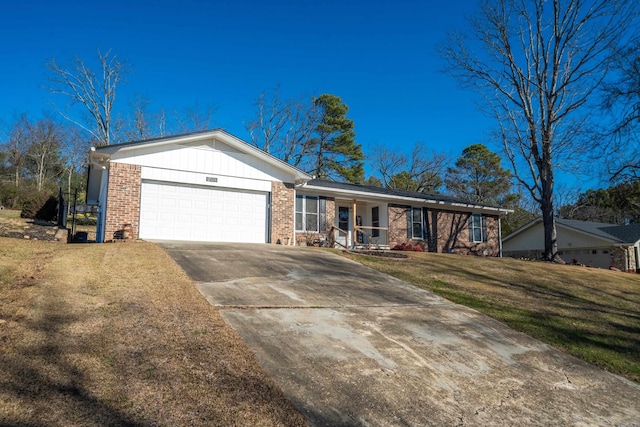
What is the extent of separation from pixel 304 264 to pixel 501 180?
3546 cm

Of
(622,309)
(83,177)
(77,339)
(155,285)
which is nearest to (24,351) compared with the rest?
(77,339)

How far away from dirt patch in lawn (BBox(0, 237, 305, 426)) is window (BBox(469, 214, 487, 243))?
63.1ft

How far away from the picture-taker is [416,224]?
2097cm

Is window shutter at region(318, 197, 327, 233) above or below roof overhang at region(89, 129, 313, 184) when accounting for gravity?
below

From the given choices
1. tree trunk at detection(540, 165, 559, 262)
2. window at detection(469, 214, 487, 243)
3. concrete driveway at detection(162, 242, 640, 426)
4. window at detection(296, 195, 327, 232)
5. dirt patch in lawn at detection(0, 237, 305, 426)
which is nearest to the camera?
dirt patch in lawn at detection(0, 237, 305, 426)

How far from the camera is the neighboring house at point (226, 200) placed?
13500 mm

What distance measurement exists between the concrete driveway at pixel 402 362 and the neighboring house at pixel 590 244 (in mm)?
21784

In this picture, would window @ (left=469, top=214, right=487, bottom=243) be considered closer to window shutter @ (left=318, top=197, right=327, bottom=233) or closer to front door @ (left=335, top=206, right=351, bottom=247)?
front door @ (left=335, top=206, right=351, bottom=247)

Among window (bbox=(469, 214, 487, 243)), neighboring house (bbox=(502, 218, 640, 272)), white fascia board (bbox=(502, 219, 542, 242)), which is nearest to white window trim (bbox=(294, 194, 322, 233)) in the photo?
window (bbox=(469, 214, 487, 243))

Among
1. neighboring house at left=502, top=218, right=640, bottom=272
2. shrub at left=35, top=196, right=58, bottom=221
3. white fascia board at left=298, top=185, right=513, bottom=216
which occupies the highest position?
white fascia board at left=298, top=185, right=513, bottom=216

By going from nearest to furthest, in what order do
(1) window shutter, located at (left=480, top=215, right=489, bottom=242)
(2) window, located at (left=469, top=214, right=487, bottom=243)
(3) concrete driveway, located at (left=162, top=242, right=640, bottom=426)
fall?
(3) concrete driveway, located at (left=162, top=242, right=640, bottom=426)
(2) window, located at (left=469, top=214, right=487, bottom=243)
(1) window shutter, located at (left=480, top=215, right=489, bottom=242)

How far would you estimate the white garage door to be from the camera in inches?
543

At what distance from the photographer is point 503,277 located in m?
12.2

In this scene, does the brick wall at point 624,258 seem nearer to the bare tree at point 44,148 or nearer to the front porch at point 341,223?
the front porch at point 341,223
